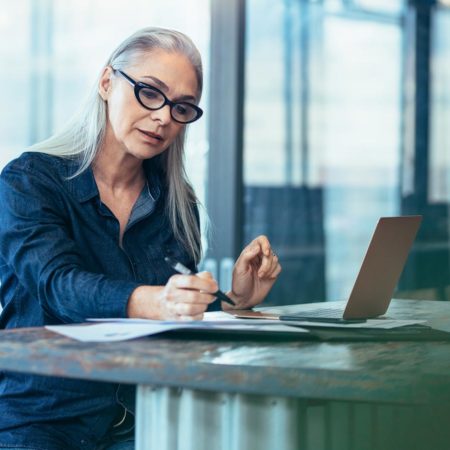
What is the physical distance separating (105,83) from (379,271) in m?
0.78

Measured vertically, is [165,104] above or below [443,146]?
below

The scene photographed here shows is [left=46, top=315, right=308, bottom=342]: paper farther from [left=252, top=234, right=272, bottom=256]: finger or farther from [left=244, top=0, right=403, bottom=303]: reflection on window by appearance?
[left=244, top=0, right=403, bottom=303]: reflection on window

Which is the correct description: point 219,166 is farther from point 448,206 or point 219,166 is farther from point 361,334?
point 361,334

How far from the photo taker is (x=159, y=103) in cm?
192

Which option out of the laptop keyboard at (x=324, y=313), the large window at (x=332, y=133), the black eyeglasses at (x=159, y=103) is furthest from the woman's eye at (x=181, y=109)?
the large window at (x=332, y=133)

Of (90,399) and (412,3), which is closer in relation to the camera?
(90,399)

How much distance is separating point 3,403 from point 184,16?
2.29m

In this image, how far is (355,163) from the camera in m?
4.50

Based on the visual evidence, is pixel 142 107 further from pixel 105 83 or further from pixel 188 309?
pixel 188 309

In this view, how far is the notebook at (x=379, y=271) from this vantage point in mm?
1628

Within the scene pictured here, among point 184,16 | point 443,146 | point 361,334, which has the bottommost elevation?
point 361,334

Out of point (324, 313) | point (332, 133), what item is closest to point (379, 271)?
point (324, 313)

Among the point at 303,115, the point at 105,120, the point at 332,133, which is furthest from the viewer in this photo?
the point at 332,133

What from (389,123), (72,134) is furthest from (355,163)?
(72,134)
